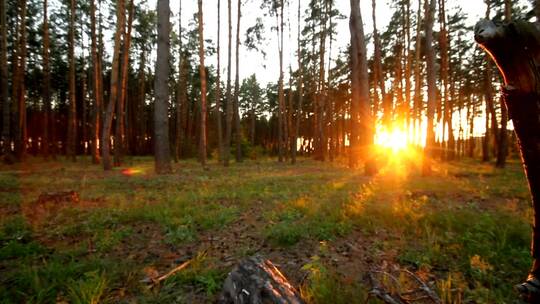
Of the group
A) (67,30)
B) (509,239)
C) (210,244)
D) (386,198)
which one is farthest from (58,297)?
(67,30)

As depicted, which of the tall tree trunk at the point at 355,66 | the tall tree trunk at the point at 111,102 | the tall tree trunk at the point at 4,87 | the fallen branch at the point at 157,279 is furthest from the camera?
the tall tree trunk at the point at 4,87

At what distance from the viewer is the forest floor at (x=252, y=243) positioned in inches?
121

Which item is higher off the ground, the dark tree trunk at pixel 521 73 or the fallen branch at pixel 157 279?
the dark tree trunk at pixel 521 73

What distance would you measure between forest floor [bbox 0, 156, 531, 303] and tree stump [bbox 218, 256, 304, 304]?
0.42 meters

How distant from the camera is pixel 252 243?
453 centimetres

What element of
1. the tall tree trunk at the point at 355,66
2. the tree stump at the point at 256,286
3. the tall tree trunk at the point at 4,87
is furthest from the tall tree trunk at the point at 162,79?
the tree stump at the point at 256,286

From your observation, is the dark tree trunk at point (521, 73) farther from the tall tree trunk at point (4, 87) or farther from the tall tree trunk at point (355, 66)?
the tall tree trunk at point (4, 87)

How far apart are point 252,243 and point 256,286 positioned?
7.17 feet

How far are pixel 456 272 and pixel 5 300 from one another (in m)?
4.81

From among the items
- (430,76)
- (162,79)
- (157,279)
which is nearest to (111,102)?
(162,79)

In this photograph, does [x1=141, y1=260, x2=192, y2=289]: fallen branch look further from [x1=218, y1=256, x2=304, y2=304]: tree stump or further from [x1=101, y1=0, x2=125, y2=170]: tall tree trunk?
[x1=101, y1=0, x2=125, y2=170]: tall tree trunk

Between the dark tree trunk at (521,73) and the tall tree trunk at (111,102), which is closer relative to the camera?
the dark tree trunk at (521,73)

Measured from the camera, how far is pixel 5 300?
9.04 ft

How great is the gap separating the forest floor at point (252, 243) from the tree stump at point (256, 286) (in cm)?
42
